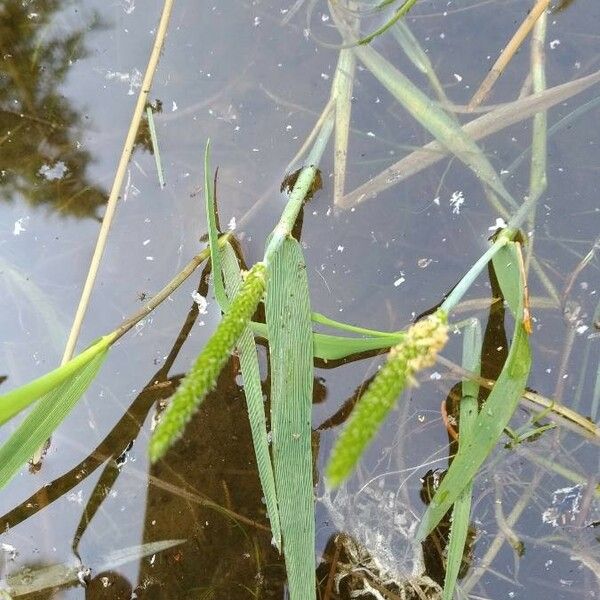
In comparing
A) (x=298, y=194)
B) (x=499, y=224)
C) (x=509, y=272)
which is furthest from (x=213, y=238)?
(x=499, y=224)

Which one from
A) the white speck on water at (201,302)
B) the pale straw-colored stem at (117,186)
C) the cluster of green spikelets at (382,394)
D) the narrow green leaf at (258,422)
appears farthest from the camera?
the white speck on water at (201,302)

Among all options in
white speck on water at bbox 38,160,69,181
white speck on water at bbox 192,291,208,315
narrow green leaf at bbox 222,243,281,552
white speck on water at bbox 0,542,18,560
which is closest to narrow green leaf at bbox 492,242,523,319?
narrow green leaf at bbox 222,243,281,552

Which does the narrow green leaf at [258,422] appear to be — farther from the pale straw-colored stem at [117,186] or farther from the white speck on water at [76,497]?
the white speck on water at [76,497]

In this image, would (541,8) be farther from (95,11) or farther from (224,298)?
(95,11)

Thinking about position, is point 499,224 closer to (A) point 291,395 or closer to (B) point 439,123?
(B) point 439,123

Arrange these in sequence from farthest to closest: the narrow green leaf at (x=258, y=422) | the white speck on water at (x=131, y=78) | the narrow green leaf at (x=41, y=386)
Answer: the white speck on water at (x=131, y=78) → the narrow green leaf at (x=258, y=422) → the narrow green leaf at (x=41, y=386)

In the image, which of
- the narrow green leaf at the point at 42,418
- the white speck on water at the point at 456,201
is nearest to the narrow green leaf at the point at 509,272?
the white speck on water at the point at 456,201
